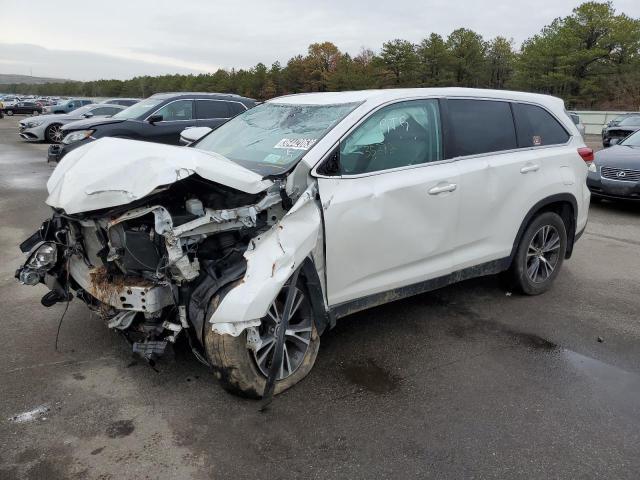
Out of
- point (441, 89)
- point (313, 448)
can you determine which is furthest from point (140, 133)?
point (313, 448)

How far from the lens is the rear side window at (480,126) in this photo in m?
4.14

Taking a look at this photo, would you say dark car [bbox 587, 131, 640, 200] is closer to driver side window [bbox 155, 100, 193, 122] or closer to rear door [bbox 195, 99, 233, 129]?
rear door [bbox 195, 99, 233, 129]

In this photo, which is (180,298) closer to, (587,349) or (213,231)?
(213,231)

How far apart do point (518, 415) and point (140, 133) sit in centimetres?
951

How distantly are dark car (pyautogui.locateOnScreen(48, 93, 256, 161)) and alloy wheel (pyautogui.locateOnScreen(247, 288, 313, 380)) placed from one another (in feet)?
25.9

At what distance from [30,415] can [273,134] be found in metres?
2.47

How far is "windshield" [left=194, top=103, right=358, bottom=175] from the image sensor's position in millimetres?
3590

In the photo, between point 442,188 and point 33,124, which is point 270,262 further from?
point 33,124

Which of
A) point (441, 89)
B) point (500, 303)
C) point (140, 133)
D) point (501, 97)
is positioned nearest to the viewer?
point (441, 89)

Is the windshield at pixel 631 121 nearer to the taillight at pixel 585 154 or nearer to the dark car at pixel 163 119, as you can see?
the dark car at pixel 163 119

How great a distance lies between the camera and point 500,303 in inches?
191

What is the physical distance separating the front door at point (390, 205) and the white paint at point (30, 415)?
185cm

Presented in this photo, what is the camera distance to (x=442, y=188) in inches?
152

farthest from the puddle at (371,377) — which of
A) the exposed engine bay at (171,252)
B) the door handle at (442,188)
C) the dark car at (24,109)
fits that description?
the dark car at (24,109)
